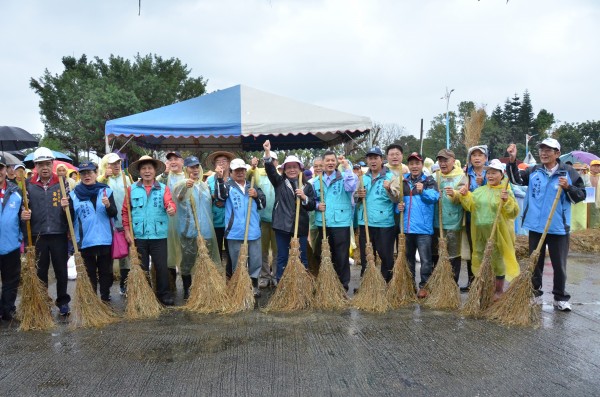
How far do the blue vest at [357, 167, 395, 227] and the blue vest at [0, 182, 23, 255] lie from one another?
153 inches

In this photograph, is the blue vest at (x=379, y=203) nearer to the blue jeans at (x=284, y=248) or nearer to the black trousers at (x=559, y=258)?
the blue jeans at (x=284, y=248)

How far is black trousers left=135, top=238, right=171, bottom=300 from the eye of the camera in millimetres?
5395

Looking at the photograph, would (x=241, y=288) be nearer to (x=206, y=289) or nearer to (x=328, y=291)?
(x=206, y=289)

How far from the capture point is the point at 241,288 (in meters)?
5.29

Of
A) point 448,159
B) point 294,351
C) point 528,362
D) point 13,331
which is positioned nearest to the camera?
point 528,362

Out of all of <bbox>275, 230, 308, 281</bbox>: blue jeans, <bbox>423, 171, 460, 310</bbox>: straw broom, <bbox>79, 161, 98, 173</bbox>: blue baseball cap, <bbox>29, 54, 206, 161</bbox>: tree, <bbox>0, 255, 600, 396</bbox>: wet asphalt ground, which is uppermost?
<bbox>29, 54, 206, 161</bbox>: tree

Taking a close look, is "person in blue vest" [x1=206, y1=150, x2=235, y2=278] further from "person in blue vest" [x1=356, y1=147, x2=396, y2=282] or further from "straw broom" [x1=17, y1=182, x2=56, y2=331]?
"straw broom" [x1=17, y1=182, x2=56, y2=331]

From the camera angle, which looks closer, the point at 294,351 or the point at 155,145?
the point at 294,351

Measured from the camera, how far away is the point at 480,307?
4.93m

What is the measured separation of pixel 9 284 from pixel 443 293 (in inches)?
183

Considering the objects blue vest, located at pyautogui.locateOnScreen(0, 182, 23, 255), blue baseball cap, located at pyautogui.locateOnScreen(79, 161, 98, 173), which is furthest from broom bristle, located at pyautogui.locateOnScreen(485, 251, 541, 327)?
blue vest, located at pyautogui.locateOnScreen(0, 182, 23, 255)

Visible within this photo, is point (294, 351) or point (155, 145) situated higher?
point (155, 145)

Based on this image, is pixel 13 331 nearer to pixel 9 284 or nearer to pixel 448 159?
pixel 9 284

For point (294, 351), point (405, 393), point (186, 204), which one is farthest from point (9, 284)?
point (405, 393)
